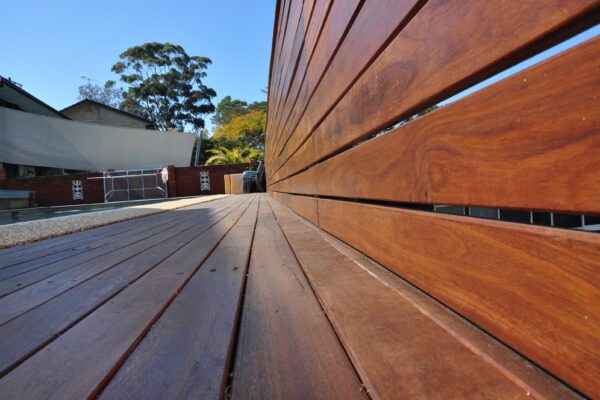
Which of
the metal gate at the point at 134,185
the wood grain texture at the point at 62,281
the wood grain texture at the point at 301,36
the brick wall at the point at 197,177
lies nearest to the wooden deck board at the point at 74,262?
the wood grain texture at the point at 62,281

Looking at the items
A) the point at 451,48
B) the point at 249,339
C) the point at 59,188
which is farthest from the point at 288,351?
the point at 59,188

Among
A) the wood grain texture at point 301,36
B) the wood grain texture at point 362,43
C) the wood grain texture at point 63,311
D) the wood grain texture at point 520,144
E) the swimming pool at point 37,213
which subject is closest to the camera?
the wood grain texture at point 520,144

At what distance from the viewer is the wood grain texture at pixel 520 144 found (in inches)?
15.7

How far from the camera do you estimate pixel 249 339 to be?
2.34ft

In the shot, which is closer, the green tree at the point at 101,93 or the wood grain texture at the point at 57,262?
the wood grain texture at the point at 57,262

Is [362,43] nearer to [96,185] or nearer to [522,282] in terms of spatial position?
[522,282]

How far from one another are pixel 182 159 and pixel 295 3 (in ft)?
71.4

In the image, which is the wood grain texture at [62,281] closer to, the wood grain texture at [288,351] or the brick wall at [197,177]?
the wood grain texture at [288,351]

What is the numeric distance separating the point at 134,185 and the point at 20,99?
10167 mm

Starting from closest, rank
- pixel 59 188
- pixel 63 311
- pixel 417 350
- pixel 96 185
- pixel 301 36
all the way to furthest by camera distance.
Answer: pixel 417 350
pixel 63 311
pixel 301 36
pixel 59 188
pixel 96 185

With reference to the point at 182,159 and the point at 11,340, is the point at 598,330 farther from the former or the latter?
the point at 182,159

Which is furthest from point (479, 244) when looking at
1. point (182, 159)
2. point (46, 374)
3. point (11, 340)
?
point (182, 159)

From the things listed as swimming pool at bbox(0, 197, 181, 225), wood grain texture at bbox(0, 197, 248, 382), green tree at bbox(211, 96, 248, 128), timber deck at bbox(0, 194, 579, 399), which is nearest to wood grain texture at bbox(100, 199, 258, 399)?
timber deck at bbox(0, 194, 579, 399)

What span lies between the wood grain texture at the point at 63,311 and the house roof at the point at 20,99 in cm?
2252
